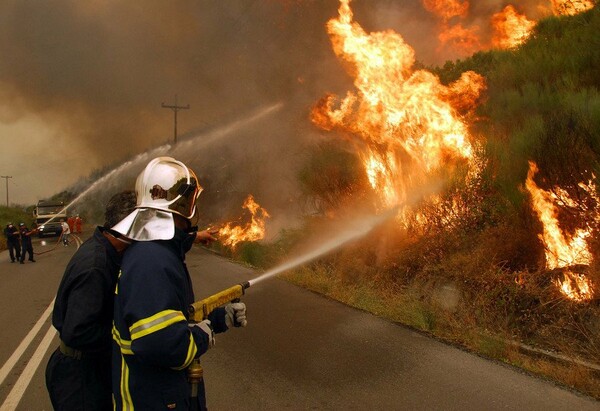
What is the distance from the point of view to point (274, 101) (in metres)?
17.7

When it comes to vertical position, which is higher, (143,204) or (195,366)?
(143,204)

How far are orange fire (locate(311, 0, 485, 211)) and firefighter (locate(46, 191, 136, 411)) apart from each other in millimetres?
7596

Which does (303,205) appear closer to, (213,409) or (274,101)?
(274,101)

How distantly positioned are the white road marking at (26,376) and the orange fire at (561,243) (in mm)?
6078

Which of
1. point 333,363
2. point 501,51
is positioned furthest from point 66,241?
point 333,363

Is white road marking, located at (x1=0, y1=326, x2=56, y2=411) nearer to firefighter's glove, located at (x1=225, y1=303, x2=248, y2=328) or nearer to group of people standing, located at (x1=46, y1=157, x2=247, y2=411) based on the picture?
group of people standing, located at (x1=46, y1=157, x2=247, y2=411)

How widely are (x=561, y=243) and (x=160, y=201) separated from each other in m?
5.95

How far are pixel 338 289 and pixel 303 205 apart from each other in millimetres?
7106

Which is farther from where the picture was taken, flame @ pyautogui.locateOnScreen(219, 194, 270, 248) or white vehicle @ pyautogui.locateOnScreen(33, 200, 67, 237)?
white vehicle @ pyautogui.locateOnScreen(33, 200, 67, 237)

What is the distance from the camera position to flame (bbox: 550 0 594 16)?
452 inches

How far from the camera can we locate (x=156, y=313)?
1.98 meters

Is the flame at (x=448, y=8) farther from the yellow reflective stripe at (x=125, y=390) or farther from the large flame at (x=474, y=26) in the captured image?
the yellow reflective stripe at (x=125, y=390)

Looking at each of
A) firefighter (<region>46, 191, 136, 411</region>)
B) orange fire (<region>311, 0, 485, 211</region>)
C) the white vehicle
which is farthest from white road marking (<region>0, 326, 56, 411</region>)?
the white vehicle

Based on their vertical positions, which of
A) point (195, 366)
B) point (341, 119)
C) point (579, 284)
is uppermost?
point (341, 119)
